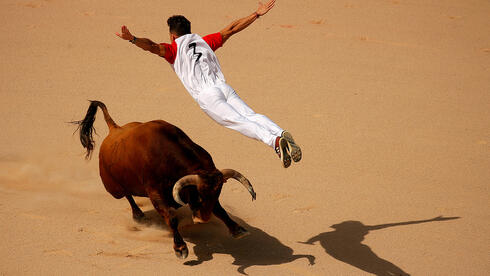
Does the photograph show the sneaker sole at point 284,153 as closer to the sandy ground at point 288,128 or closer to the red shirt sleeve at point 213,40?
the sandy ground at point 288,128

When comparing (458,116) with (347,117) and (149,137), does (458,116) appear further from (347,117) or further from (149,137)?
(149,137)

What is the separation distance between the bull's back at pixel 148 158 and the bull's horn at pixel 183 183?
325mm

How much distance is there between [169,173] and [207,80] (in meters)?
1.18

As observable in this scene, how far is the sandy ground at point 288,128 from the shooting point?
7.54 m

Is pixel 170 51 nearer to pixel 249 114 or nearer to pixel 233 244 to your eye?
pixel 249 114

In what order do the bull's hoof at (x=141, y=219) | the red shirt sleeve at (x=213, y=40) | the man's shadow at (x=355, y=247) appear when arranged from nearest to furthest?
the man's shadow at (x=355, y=247), the red shirt sleeve at (x=213, y=40), the bull's hoof at (x=141, y=219)

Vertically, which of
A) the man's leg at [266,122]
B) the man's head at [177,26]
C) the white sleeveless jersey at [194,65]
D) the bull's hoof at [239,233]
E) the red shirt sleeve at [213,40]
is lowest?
the bull's hoof at [239,233]

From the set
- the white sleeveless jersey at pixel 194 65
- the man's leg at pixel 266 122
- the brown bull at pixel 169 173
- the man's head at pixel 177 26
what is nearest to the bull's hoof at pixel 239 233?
the brown bull at pixel 169 173

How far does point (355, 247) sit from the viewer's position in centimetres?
790

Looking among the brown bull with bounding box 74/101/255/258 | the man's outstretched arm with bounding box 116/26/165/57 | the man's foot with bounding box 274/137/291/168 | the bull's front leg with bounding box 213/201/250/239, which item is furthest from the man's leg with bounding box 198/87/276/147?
the bull's front leg with bounding box 213/201/250/239

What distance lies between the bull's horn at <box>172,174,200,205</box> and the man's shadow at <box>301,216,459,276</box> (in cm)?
197

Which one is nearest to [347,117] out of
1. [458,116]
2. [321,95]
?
[321,95]

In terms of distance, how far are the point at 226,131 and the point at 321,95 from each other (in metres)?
2.55

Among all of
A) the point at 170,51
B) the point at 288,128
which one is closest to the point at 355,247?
the point at 170,51
